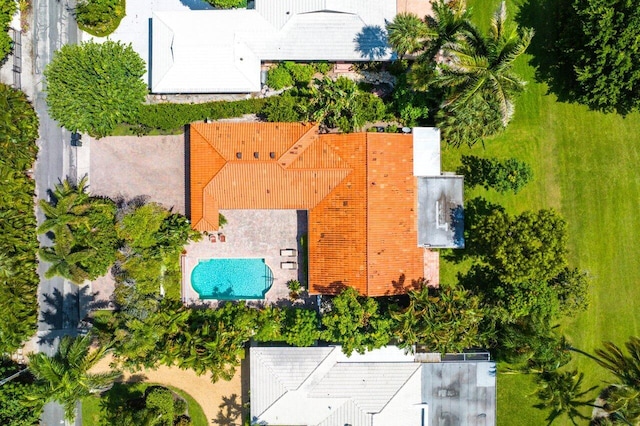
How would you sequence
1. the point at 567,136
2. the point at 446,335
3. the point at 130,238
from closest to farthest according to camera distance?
the point at 446,335
the point at 130,238
the point at 567,136

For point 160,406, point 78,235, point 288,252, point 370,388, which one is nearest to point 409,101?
point 288,252

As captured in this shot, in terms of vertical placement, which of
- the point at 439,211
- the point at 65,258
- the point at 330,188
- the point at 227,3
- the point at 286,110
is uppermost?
the point at 227,3

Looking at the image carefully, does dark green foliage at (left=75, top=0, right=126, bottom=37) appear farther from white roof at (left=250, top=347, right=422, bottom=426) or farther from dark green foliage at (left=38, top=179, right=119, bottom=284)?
white roof at (left=250, top=347, right=422, bottom=426)

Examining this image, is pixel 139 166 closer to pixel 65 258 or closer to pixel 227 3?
pixel 65 258

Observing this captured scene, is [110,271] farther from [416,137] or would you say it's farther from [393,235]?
[416,137]

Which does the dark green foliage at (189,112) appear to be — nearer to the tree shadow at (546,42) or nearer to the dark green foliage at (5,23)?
the dark green foliage at (5,23)

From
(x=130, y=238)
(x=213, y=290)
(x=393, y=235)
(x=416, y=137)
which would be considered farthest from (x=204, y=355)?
(x=416, y=137)
